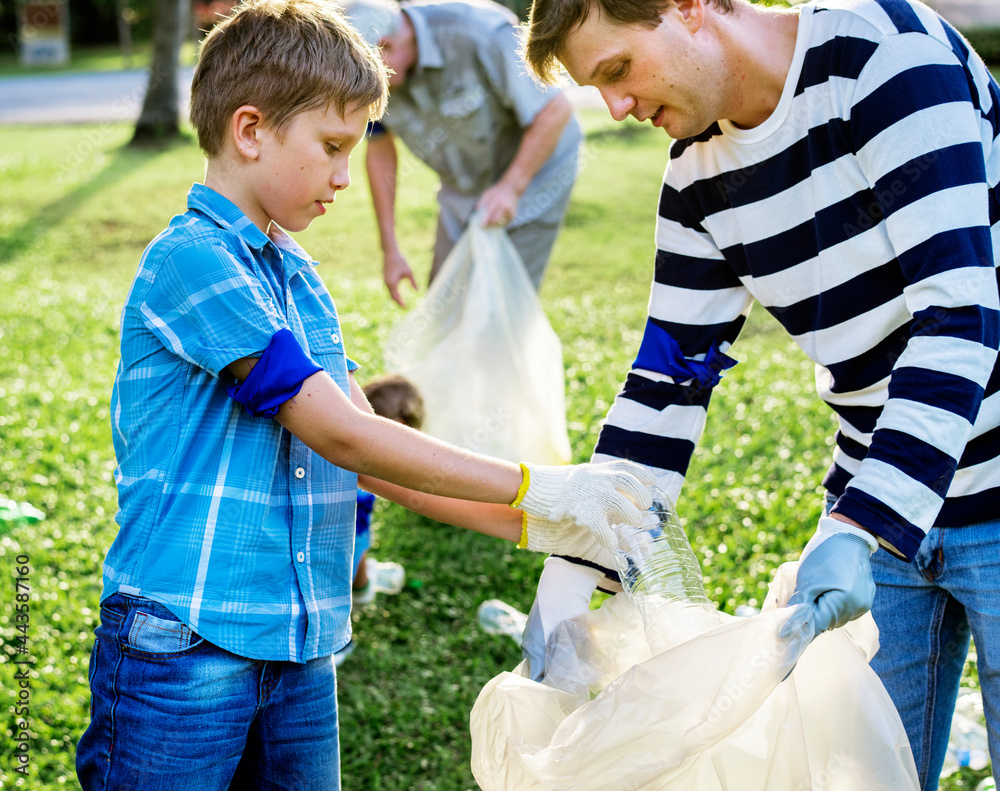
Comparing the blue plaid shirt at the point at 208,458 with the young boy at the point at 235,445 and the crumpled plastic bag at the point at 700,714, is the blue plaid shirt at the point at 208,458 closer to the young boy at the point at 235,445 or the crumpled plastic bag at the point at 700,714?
the young boy at the point at 235,445

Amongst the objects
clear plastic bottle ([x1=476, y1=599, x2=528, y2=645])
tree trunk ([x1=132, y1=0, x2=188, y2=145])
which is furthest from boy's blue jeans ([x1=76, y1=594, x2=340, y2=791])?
tree trunk ([x1=132, y1=0, x2=188, y2=145])

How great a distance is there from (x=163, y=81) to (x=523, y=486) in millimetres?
13940

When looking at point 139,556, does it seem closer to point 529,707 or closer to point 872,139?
point 529,707

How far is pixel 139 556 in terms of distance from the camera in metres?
1.42

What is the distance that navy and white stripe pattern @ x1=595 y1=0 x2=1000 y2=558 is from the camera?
1.34 m

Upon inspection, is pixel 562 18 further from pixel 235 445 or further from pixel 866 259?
pixel 235 445

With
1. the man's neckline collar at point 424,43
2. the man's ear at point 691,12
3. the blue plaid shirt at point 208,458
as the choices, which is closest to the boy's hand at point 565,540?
the blue plaid shirt at point 208,458

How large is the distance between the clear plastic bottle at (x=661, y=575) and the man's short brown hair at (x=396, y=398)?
1.89 m

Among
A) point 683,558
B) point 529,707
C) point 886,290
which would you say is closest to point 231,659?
point 529,707

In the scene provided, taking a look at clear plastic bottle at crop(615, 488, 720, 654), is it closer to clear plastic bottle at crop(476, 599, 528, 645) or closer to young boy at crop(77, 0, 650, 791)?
young boy at crop(77, 0, 650, 791)

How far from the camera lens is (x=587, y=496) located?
158 cm

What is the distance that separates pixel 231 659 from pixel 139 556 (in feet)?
0.66

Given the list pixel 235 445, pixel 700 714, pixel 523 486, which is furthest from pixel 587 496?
pixel 235 445

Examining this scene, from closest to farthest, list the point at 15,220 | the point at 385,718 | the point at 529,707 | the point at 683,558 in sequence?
the point at 529,707 → the point at 683,558 → the point at 385,718 → the point at 15,220
